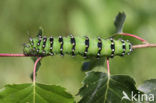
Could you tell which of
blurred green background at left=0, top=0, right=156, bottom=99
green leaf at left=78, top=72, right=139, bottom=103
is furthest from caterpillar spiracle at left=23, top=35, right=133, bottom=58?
blurred green background at left=0, top=0, right=156, bottom=99

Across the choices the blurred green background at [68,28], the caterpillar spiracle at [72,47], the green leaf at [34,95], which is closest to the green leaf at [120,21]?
the caterpillar spiracle at [72,47]

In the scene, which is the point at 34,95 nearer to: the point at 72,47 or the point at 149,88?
the point at 72,47

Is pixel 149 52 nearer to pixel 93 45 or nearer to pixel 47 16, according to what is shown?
pixel 47 16

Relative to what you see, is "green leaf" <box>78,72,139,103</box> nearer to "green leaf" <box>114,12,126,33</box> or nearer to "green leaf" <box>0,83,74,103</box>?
"green leaf" <box>0,83,74,103</box>

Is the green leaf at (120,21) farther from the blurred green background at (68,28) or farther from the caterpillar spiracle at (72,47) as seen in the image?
the blurred green background at (68,28)

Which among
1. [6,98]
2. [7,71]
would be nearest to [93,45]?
[6,98]

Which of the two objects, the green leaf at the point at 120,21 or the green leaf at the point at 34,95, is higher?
the green leaf at the point at 120,21

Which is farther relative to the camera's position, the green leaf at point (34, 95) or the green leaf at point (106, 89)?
the green leaf at point (106, 89)

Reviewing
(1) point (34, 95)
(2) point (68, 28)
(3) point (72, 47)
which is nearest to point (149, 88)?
(3) point (72, 47)
